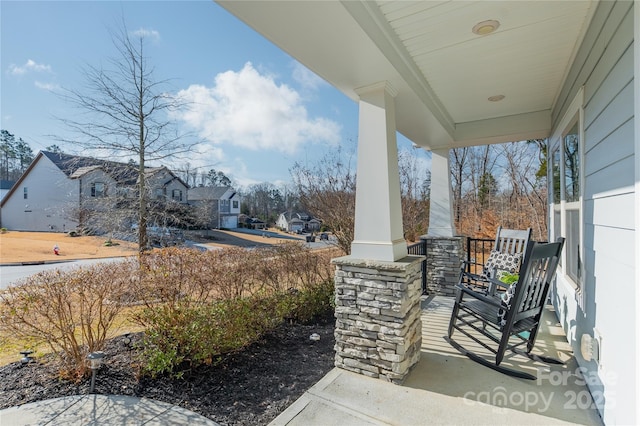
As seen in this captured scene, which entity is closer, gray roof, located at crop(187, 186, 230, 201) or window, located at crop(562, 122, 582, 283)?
window, located at crop(562, 122, 582, 283)

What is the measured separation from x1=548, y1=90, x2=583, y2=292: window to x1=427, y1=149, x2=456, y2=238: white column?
5.19 ft

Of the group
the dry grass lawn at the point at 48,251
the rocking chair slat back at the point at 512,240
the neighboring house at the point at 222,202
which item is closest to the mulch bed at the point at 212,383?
the rocking chair slat back at the point at 512,240

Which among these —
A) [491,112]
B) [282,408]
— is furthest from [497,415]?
[491,112]

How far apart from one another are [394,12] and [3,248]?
17.6 m

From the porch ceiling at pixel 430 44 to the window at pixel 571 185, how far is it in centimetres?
58

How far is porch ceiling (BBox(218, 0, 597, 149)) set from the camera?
1926 millimetres

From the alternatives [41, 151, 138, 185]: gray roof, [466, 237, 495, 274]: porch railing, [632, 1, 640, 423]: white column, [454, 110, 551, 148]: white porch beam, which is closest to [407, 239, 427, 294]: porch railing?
[466, 237, 495, 274]: porch railing

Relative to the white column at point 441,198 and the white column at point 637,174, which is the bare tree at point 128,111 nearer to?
the white column at point 441,198

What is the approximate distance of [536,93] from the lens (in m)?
3.84

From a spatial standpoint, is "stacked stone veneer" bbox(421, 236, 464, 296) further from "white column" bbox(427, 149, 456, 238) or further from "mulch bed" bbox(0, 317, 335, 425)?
"mulch bed" bbox(0, 317, 335, 425)

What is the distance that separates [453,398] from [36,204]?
27282mm

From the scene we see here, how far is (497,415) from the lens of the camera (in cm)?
204

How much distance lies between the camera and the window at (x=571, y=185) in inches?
106

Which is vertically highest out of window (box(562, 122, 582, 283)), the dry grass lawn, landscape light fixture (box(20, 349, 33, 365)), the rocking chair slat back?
window (box(562, 122, 582, 283))
